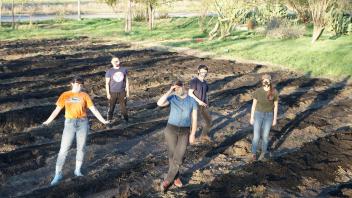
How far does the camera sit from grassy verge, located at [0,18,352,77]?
20.5 metres

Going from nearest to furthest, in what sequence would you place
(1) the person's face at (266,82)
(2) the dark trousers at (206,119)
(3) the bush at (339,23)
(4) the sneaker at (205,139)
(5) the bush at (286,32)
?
1. (1) the person's face at (266,82)
2. (2) the dark trousers at (206,119)
3. (4) the sneaker at (205,139)
4. (5) the bush at (286,32)
5. (3) the bush at (339,23)

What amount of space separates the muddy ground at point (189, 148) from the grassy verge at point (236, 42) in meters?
2.48

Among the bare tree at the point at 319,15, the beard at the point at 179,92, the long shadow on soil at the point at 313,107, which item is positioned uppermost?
the bare tree at the point at 319,15

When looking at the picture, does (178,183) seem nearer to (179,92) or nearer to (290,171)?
(179,92)

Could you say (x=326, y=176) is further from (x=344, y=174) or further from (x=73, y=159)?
(x=73, y=159)

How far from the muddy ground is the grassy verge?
8.14ft

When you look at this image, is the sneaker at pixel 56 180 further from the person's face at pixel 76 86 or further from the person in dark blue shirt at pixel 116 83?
the person in dark blue shirt at pixel 116 83

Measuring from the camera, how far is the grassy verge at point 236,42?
67.3ft

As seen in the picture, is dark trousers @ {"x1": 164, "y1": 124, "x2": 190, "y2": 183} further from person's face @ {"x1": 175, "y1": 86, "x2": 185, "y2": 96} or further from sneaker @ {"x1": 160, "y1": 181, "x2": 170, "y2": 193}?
person's face @ {"x1": 175, "y1": 86, "x2": 185, "y2": 96}

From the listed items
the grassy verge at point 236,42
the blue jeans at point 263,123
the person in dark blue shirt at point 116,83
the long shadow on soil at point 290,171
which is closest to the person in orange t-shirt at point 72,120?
the long shadow on soil at point 290,171

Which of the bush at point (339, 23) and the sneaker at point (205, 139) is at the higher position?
the bush at point (339, 23)

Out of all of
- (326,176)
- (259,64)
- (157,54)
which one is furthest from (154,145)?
(157,54)

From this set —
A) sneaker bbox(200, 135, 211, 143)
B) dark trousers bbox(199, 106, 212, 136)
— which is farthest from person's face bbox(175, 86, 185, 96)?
sneaker bbox(200, 135, 211, 143)

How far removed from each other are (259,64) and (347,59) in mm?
3848
